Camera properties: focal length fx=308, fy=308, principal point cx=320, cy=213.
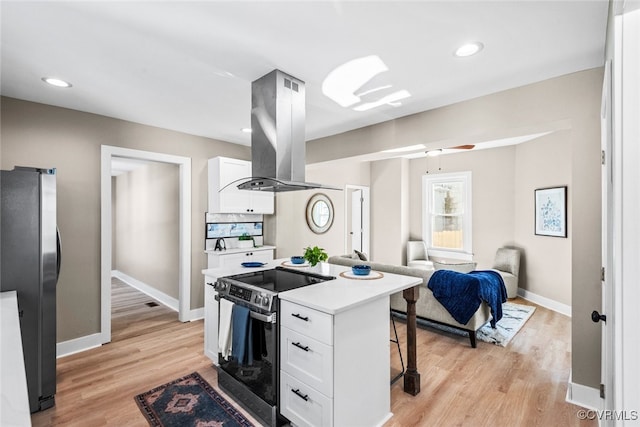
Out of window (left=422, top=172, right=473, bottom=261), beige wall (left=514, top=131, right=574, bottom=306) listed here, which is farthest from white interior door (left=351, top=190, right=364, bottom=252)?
beige wall (left=514, top=131, right=574, bottom=306)

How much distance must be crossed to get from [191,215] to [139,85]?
6.44 feet

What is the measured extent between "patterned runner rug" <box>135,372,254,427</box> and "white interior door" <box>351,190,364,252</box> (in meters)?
4.50

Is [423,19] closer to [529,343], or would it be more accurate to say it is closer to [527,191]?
[529,343]

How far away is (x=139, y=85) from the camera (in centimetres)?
264

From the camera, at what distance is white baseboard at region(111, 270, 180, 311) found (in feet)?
15.4

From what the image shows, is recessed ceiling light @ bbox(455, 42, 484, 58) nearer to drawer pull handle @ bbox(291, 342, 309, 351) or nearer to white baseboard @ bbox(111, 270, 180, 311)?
drawer pull handle @ bbox(291, 342, 309, 351)

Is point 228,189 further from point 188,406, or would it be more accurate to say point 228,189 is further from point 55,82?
point 188,406

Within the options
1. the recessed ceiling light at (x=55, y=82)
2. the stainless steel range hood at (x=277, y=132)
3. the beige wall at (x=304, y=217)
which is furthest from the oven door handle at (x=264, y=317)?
the beige wall at (x=304, y=217)

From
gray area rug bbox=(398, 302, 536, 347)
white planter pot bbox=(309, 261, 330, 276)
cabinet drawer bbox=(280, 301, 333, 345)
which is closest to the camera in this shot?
cabinet drawer bbox=(280, 301, 333, 345)

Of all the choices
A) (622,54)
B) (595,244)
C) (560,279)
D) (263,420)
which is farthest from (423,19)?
(560,279)

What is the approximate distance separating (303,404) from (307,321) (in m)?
0.53

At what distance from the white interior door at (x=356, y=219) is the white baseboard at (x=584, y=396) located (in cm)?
452

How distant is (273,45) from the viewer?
2020mm

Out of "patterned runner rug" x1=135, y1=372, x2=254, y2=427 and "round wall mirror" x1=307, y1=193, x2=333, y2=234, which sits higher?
"round wall mirror" x1=307, y1=193, x2=333, y2=234
